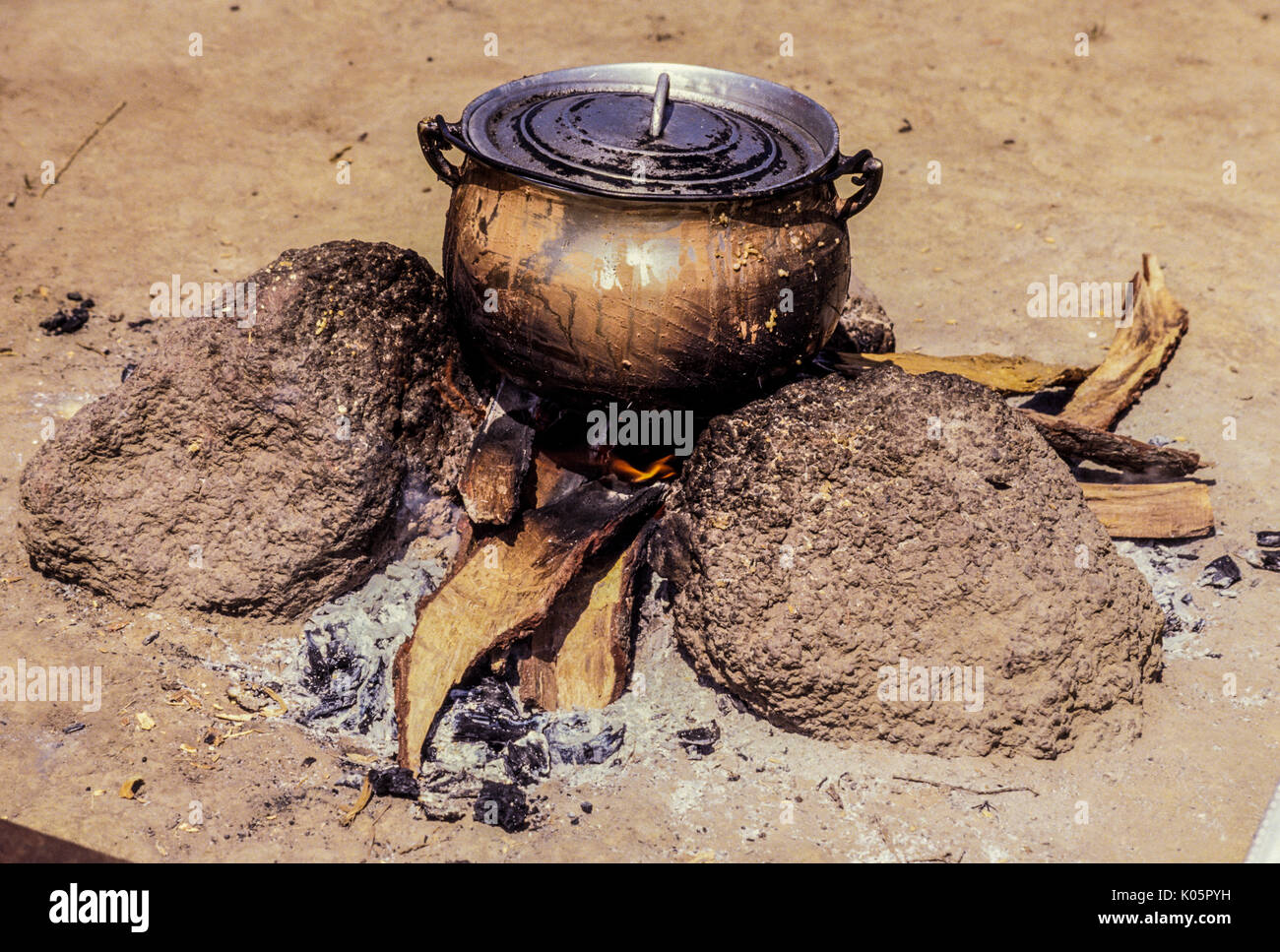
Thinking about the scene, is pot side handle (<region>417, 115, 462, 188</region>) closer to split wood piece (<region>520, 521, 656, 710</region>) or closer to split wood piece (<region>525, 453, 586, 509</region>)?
split wood piece (<region>525, 453, 586, 509</region>)

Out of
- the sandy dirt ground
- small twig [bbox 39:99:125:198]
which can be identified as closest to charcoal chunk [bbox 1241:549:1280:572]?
the sandy dirt ground

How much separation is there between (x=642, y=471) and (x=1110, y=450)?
1946 mm

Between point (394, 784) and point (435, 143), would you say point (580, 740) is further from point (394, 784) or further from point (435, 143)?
point (435, 143)

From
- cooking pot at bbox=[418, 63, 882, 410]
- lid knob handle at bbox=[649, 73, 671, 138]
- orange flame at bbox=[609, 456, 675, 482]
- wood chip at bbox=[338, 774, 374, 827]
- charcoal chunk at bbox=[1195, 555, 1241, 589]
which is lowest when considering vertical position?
wood chip at bbox=[338, 774, 374, 827]

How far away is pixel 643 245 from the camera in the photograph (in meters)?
3.44

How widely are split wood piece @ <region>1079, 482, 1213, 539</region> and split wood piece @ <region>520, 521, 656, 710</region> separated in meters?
1.95

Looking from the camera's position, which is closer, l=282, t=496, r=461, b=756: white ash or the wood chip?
the wood chip

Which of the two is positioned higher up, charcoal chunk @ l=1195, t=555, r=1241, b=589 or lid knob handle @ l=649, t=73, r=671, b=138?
lid knob handle @ l=649, t=73, r=671, b=138

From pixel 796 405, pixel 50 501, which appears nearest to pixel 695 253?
pixel 796 405

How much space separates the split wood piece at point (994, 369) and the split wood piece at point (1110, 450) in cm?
36

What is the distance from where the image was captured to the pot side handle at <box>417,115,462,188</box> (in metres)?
3.74

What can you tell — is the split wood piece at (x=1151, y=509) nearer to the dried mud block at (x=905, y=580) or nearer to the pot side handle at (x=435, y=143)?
the dried mud block at (x=905, y=580)

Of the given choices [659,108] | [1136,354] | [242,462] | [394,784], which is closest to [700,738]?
[394,784]

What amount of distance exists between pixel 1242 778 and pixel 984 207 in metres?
4.46
